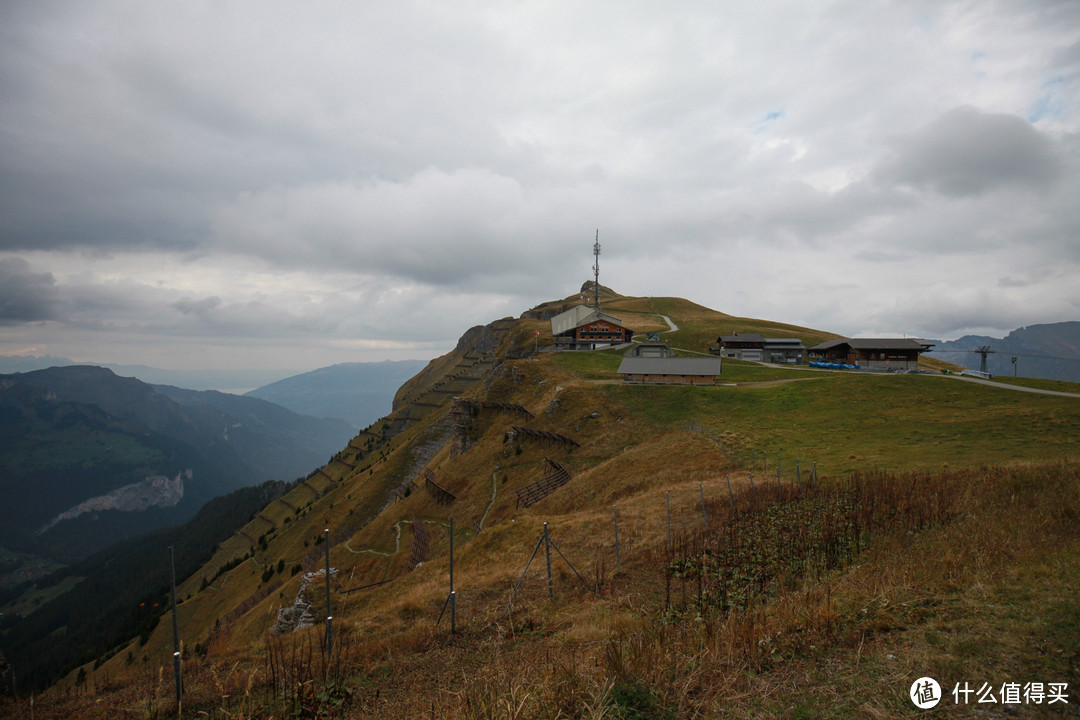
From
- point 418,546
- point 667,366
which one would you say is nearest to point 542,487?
point 418,546

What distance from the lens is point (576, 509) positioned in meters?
34.6

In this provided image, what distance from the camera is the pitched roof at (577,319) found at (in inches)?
4183

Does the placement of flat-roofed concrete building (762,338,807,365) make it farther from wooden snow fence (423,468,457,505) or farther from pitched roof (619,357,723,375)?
wooden snow fence (423,468,457,505)

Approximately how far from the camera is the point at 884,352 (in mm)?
77562

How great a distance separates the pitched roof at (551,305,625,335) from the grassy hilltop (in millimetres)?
61369

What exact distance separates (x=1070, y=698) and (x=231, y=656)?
20766 millimetres

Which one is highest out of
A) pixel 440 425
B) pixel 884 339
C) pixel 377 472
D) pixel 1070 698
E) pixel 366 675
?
pixel 884 339

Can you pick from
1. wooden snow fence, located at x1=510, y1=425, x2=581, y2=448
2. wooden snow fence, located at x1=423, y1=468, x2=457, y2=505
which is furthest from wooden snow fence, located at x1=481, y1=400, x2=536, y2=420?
wooden snow fence, located at x1=423, y1=468, x2=457, y2=505

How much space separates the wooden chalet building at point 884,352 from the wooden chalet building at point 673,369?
109 feet

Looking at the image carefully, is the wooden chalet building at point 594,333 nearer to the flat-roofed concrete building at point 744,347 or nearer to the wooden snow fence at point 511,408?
the flat-roofed concrete building at point 744,347

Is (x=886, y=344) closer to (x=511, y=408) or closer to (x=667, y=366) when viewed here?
(x=667, y=366)

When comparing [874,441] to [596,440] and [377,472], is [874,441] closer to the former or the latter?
[596,440]

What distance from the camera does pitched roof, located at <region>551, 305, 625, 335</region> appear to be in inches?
4183

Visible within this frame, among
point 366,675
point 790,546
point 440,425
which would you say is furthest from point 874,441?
point 440,425
